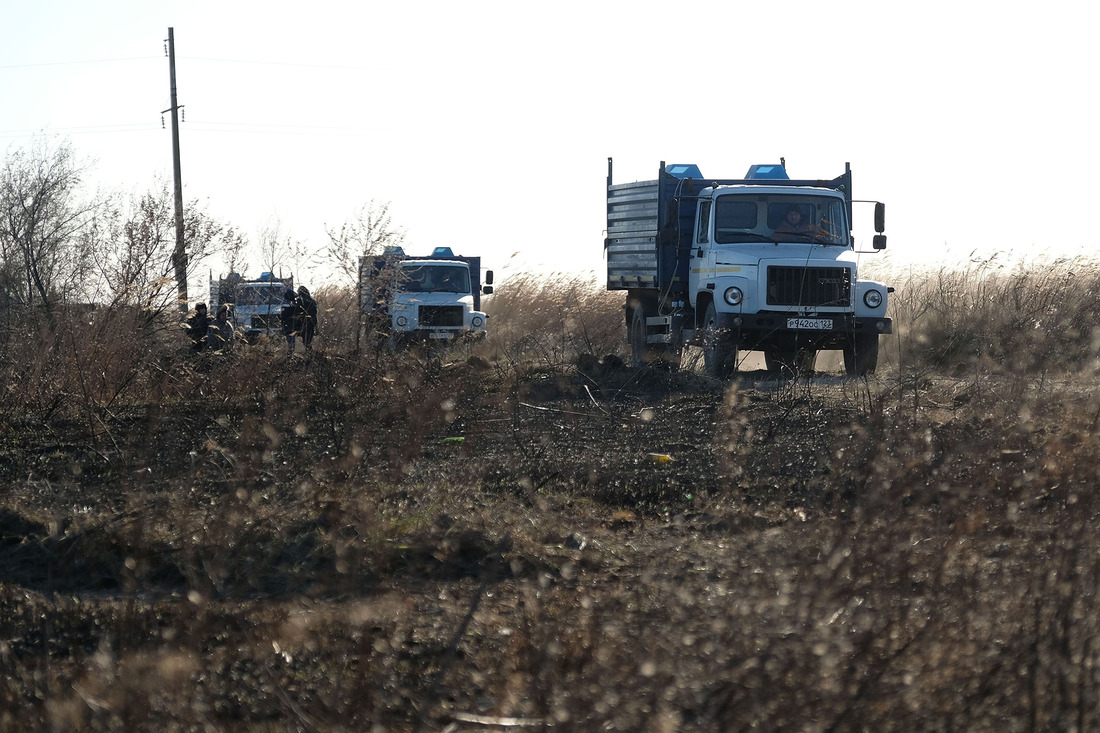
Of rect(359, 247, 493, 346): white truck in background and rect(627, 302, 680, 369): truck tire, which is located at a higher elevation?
rect(359, 247, 493, 346): white truck in background

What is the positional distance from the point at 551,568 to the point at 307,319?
789 centimetres

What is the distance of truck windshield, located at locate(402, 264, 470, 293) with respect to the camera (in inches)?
896

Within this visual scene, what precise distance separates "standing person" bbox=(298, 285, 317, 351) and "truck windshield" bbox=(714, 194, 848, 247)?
520 centimetres

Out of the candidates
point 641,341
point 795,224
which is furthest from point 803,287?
point 641,341

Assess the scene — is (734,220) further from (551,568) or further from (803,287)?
(551,568)

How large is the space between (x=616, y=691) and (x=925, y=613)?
3.77 feet

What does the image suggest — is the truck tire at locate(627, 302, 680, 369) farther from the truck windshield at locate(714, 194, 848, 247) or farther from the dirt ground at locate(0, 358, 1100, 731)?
the dirt ground at locate(0, 358, 1100, 731)

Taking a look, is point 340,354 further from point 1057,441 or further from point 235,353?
point 1057,441

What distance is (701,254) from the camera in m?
15.1

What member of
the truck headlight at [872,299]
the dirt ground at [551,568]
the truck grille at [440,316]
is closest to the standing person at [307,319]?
the dirt ground at [551,568]

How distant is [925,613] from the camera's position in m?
3.35

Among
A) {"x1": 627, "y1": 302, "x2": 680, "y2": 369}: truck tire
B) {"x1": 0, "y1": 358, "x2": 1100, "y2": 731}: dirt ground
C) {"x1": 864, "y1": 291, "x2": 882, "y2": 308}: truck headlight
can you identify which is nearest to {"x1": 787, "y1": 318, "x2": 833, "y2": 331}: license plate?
{"x1": 864, "y1": 291, "x2": 882, "y2": 308}: truck headlight

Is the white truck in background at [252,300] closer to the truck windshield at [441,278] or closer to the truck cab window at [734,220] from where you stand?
the truck cab window at [734,220]

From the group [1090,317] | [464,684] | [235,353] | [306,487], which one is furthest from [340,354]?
[1090,317]
